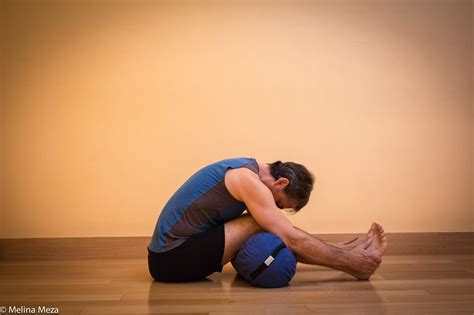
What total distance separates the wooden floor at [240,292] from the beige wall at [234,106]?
60 cm

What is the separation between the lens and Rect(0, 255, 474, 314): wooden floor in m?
2.12

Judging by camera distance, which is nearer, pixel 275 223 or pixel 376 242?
pixel 275 223

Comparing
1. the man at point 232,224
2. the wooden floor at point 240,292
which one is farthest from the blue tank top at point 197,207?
A: the wooden floor at point 240,292

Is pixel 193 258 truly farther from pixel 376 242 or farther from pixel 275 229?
pixel 376 242

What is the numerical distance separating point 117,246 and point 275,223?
155cm

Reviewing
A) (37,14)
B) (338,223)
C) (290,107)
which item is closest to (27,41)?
(37,14)

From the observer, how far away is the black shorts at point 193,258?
262 cm

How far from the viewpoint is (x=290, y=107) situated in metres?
3.82

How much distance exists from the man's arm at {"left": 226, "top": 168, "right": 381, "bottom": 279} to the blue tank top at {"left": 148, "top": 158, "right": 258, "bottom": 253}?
0.06m

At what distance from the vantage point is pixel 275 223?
2.59m

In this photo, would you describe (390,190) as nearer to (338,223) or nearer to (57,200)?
(338,223)

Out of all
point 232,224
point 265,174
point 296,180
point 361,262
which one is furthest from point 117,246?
point 361,262

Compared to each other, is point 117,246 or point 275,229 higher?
point 275,229

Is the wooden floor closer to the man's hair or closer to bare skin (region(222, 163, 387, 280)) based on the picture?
bare skin (region(222, 163, 387, 280))
